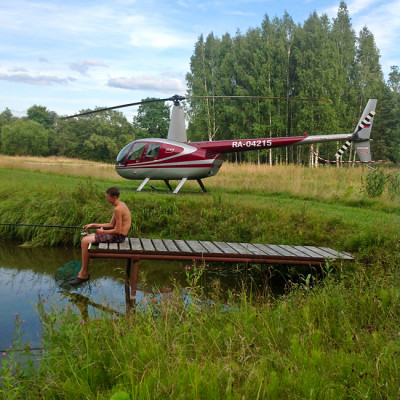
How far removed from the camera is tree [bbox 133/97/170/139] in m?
59.9

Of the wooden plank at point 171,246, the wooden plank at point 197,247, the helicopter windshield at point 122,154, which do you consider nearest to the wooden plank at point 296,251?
the wooden plank at point 197,247

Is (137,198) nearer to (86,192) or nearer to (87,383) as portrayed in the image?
(86,192)

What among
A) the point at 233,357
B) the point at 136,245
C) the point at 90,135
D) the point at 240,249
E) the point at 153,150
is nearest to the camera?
the point at 233,357

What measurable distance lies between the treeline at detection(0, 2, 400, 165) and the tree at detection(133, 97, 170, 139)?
66.4ft

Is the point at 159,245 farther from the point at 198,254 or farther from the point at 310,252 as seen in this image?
the point at 310,252

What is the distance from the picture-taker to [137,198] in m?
10.8

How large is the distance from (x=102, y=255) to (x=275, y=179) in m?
11.0

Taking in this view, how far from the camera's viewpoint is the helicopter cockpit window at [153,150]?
13404mm

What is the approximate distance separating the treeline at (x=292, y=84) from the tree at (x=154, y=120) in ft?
66.4

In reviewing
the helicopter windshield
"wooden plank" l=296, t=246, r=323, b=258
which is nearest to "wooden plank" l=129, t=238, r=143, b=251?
"wooden plank" l=296, t=246, r=323, b=258

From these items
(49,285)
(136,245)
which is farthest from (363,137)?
(49,285)

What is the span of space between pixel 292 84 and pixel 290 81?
1.28 meters

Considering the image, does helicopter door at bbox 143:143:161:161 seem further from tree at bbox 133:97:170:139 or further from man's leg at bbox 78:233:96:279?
tree at bbox 133:97:170:139

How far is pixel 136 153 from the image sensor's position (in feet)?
44.8
